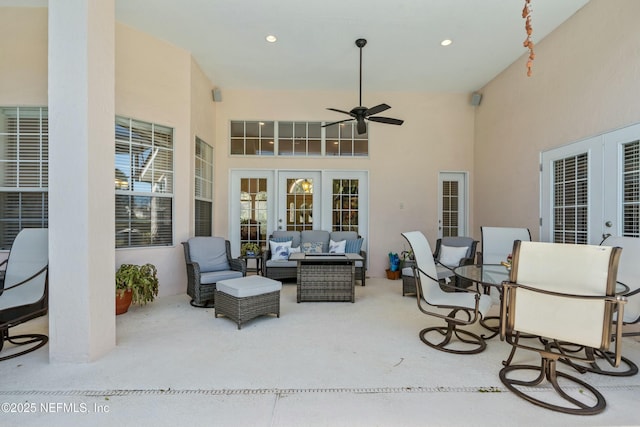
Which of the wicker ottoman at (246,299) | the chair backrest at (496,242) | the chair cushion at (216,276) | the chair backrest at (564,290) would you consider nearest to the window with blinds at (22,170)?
the chair cushion at (216,276)

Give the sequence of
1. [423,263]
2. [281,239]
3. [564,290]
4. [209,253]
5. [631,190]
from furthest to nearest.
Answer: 1. [281,239]
2. [209,253]
3. [631,190]
4. [423,263]
5. [564,290]

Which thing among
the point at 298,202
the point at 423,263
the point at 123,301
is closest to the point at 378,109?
the point at 423,263

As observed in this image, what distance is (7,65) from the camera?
3.49 metres

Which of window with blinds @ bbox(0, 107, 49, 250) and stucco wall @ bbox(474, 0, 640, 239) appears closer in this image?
stucco wall @ bbox(474, 0, 640, 239)

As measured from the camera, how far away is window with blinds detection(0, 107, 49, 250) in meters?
3.51

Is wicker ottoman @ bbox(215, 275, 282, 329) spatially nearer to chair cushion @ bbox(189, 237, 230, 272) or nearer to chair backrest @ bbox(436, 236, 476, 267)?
chair cushion @ bbox(189, 237, 230, 272)

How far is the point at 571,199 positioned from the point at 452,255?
163cm

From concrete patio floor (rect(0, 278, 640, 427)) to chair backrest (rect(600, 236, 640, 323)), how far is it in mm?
469

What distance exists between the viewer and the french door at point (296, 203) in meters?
5.79

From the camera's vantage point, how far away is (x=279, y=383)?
79.8 inches

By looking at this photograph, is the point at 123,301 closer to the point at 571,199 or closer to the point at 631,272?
the point at 631,272

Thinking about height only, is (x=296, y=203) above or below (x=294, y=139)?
below

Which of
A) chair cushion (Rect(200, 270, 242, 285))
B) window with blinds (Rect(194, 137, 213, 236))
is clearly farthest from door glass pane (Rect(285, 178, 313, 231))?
chair cushion (Rect(200, 270, 242, 285))

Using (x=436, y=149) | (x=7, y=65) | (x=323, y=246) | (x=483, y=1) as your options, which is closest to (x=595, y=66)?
(x=483, y=1)
